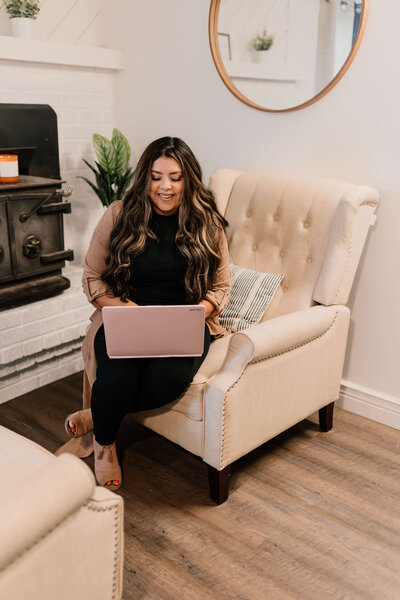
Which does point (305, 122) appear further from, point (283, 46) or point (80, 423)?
point (80, 423)

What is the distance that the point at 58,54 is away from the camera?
2891 mm

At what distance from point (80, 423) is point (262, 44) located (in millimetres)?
1840

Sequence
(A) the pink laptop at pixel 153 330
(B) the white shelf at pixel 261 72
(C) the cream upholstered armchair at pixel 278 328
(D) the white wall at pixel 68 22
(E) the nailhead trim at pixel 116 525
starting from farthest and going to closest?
(D) the white wall at pixel 68 22 → (B) the white shelf at pixel 261 72 → (C) the cream upholstered armchair at pixel 278 328 → (A) the pink laptop at pixel 153 330 → (E) the nailhead trim at pixel 116 525

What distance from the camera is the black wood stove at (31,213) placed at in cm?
248

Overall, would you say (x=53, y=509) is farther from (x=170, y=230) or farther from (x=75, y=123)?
(x=75, y=123)

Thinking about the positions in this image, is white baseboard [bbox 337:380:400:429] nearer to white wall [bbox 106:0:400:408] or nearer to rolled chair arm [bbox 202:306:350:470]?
white wall [bbox 106:0:400:408]

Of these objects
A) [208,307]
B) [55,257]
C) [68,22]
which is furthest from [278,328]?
[68,22]

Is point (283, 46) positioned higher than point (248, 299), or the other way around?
point (283, 46)

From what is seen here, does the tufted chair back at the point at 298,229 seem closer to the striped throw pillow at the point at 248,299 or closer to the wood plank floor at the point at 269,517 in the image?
the striped throw pillow at the point at 248,299

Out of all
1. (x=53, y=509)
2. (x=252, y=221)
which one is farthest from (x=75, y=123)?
(x=53, y=509)

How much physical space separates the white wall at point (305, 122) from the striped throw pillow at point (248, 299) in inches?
18.0

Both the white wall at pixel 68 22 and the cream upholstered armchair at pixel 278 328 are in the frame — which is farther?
the white wall at pixel 68 22

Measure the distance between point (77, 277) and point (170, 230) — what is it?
103cm

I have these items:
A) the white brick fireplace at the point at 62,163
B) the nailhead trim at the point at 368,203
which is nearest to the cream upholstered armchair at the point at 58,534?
the white brick fireplace at the point at 62,163
